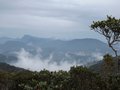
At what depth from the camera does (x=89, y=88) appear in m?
15.3

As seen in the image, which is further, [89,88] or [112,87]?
[112,87]

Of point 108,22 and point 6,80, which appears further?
point 108,22

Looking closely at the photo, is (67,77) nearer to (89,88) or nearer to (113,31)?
(89,88)

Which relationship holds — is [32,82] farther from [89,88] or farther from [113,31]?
[113,31]

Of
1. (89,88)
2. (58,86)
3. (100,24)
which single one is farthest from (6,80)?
(100,24)

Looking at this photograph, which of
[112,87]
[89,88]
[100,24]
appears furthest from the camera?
[100,24]

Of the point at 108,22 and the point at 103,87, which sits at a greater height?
the point at 108,22

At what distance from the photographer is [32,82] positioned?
15773 millimetres

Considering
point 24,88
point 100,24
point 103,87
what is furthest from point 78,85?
point 100,24

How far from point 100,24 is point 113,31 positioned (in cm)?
251

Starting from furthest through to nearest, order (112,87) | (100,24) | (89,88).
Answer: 1. (100,24)
2. (112,87)
3. (89,88)

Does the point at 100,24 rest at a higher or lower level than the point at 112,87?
higher

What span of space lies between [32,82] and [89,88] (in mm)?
2765

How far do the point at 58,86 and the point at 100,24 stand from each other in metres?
37.2
